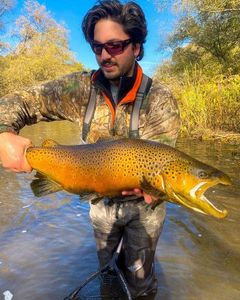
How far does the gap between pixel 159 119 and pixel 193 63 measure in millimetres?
22343

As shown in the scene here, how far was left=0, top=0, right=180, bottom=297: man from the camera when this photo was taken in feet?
9.64

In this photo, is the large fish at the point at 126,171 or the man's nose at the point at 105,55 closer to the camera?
the large fish at the point at 126,171

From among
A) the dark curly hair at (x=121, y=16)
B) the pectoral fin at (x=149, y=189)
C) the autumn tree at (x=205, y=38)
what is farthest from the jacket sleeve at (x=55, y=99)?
the autumn tree at (x=205, y=38)

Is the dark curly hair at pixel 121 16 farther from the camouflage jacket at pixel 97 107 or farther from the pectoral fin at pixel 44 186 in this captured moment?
the pectoral fin at pixel 44 186

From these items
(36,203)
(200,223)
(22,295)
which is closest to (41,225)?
(36,203)

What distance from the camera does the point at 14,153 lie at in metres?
2.62

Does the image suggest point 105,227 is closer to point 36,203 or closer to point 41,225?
point 41,225

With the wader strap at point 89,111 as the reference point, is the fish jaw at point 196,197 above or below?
below

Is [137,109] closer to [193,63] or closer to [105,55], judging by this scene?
[105,55]

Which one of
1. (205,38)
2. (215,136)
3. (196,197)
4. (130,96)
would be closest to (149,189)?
(196,197)

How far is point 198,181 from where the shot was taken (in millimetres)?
2383

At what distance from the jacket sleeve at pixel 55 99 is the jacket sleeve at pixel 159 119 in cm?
55

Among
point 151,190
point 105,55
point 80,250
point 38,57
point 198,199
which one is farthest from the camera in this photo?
point 38,57

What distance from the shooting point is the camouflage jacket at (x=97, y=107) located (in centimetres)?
297
